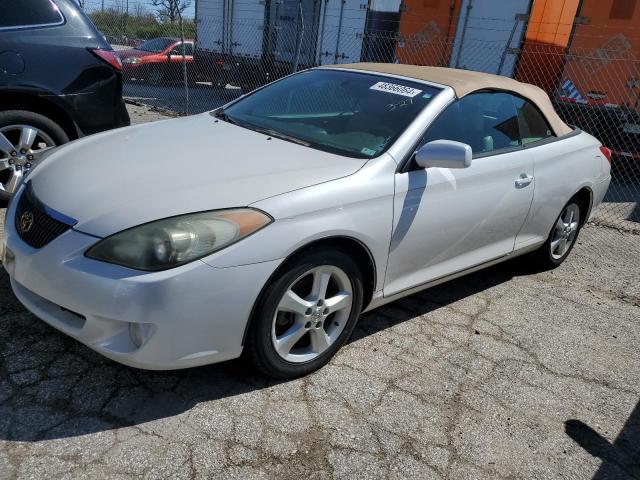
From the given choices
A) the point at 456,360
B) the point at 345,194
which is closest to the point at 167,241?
Result: the point at 345,194

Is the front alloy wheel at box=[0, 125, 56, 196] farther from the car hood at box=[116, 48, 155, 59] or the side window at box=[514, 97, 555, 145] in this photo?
the car hood at box=[116, 48, 155, 59]

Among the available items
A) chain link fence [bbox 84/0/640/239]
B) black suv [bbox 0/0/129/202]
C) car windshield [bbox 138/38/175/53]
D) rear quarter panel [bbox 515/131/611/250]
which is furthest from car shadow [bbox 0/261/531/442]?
car windshield [bbox 138/38/175/53]

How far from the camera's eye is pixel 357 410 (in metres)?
2.67

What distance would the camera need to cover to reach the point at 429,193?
10.0 feet

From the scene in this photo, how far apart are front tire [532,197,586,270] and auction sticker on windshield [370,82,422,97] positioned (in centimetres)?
172

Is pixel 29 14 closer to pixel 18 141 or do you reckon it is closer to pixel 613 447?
pixel 18 141

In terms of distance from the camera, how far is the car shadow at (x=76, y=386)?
2.38 metres

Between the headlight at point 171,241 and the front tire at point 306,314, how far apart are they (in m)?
0.32

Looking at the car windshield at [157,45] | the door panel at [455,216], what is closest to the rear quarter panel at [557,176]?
the door panel at [455,216]

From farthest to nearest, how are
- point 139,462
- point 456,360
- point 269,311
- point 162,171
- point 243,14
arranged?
point 243,14
point 456,360
point 162,171
point 269,311
point 139,462

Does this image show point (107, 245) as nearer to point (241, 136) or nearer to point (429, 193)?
point (241, 136)

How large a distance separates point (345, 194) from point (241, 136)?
2.84 ft

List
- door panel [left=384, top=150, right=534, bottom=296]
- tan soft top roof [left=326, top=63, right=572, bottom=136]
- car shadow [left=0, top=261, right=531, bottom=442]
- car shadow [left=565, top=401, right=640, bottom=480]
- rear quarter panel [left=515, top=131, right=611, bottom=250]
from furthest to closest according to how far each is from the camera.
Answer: rear quarter panel [left=515, top=131, right=611, bottom=250]
tan soft top roof [left=326, top=63, right=572, bottom=136]
door panel [left=384, top=150, right=534, bottom=296]
car shadow [left=565, top=401, right=640, bottom=480]
car shadow [left=0, top=261, right=531, bottom=442]

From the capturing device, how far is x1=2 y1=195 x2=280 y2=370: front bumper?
223cm
